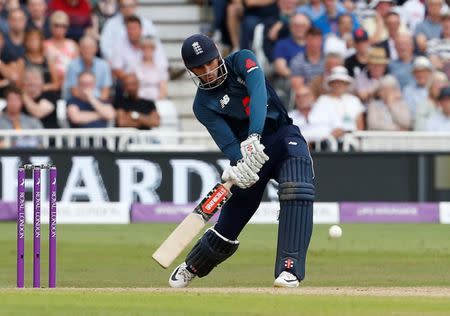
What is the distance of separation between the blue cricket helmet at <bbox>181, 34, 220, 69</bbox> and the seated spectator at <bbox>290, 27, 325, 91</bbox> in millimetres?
7764

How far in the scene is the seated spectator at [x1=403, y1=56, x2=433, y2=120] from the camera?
632 inches

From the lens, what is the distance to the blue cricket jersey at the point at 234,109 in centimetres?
838

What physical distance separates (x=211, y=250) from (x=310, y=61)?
301 inches

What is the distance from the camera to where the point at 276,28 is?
53.9 ft

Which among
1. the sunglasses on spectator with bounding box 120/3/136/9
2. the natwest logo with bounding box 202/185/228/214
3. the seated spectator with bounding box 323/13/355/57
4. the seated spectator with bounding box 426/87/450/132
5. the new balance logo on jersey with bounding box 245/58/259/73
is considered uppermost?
the new balance logo on jersey with bounding box 245/58/259/73

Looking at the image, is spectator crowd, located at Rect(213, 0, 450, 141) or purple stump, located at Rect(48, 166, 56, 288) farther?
spectator crowd, located at Rect(213, 0, 450, 141)

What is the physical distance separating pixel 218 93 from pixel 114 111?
285 inches

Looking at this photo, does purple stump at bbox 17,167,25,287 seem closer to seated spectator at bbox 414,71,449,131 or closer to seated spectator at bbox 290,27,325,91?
seated spectator at bbox 290,27,325,91

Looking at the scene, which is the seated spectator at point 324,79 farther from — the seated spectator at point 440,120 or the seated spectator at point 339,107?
the seated spectator at point 440,120

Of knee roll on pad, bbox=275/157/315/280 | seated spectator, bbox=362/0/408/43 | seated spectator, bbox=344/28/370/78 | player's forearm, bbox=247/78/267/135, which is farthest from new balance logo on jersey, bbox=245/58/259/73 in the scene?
seated spectator, bbox=362/0/408/43

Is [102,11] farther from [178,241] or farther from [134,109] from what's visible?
[178,241]

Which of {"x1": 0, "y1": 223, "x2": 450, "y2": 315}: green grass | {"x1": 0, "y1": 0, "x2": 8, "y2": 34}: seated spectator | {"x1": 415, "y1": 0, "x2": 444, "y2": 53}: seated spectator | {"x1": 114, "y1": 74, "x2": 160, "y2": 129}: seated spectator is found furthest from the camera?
{"x1": 415, "y1": 0, "x2": 444, "y2": 53}: seated spectator

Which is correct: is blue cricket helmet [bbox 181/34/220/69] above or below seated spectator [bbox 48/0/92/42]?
above

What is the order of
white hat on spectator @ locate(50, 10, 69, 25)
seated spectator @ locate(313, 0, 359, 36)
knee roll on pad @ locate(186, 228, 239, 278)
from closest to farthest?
knee roll on pad @ locate(186, 228, 239, 278) < white hat on spectator @ locate(50, 10, 69, 25) < seated spectator @ locate(313, 0, 359, 36)
